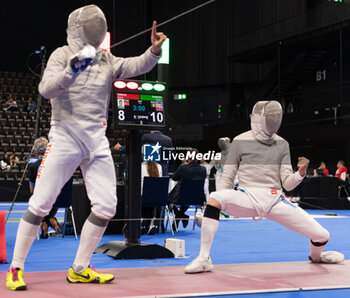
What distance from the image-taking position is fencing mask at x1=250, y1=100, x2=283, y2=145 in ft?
13.6

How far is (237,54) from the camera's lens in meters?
21.4

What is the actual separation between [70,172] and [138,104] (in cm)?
171

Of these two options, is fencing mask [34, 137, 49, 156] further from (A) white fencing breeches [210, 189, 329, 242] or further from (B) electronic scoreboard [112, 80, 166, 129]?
(A) white fencing breeches [210, 189, 329, 242]

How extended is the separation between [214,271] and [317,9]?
1712cm

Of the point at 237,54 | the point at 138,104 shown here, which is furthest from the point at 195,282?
the point at 237,54

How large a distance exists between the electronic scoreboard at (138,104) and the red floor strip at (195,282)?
142cm

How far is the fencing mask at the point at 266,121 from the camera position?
4148mm

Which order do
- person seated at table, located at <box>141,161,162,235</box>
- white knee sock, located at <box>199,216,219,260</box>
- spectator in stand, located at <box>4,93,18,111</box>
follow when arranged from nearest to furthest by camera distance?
1. white knee sock, located at <box>199,216,219,260</box>
2. person seated at table, located at <box>141,161,162,235</box>
3. spectator in stand, located at <box>4,93,18,111</box>

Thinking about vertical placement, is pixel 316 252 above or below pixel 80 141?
below

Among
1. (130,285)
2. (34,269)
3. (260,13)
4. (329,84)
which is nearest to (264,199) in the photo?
(130,285)

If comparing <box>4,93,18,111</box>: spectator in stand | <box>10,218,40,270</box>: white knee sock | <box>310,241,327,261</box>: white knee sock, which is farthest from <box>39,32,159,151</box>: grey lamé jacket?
<box>4,93,18,111</box>: spectator in stand

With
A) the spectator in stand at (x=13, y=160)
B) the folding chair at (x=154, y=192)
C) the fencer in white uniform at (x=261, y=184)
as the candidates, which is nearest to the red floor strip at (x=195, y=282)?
the fencer in white uniform at (x=261, y=184)

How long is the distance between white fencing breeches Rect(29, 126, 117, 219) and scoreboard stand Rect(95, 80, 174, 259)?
144 centimetres

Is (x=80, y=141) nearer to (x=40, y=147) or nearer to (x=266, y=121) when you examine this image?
(x=266, y=121)
